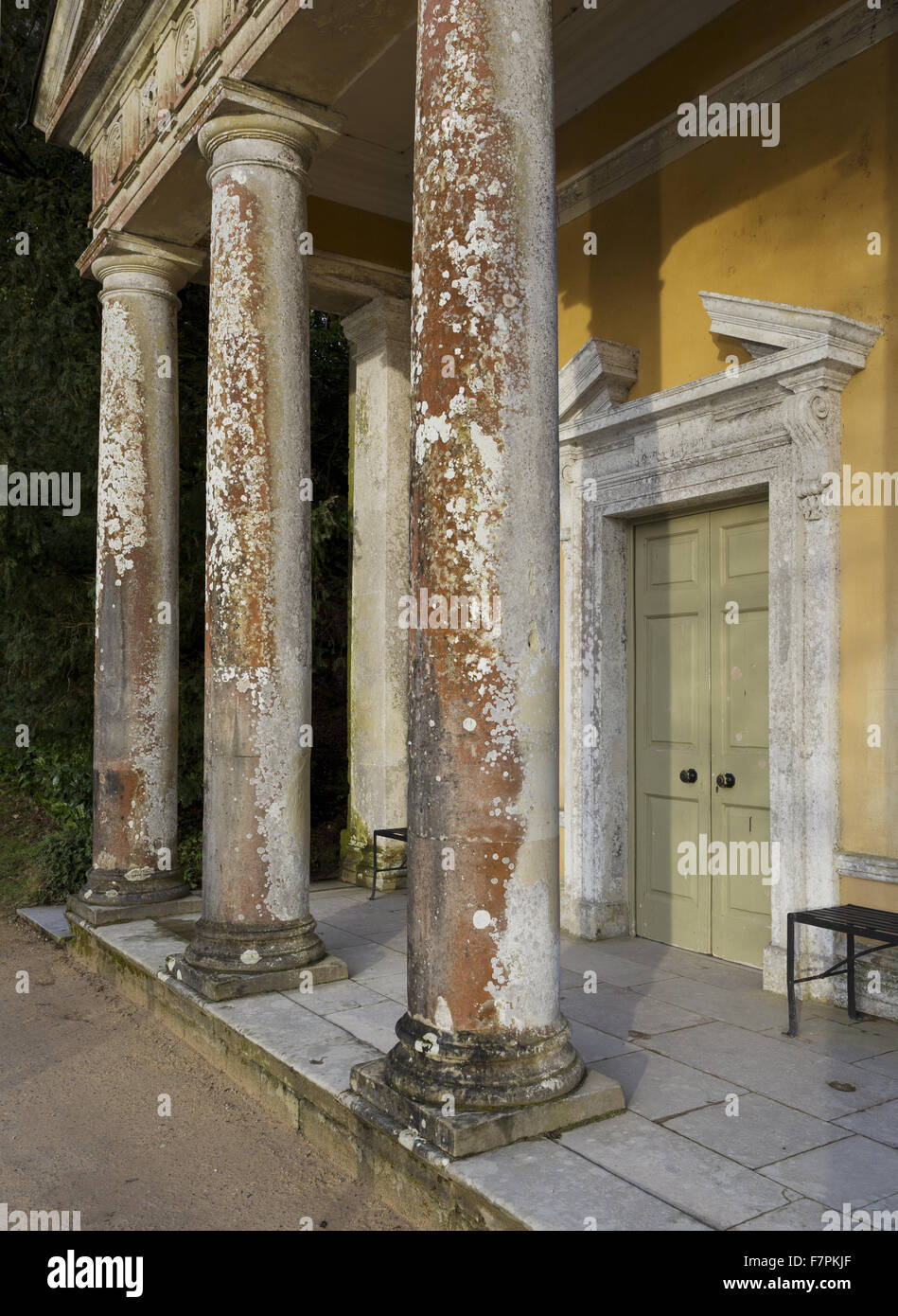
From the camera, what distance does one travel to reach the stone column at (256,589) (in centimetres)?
498

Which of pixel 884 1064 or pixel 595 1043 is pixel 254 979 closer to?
pixel 595 1043

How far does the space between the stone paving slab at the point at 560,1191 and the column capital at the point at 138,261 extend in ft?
20.1

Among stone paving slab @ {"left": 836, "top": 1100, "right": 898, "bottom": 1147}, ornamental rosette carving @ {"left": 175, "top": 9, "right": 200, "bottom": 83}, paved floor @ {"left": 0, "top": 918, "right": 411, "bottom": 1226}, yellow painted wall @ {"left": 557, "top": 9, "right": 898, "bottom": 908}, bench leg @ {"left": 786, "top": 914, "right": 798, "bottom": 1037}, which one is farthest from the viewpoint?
ornamental rosette carving @ {"left": 175, "top": 9, "right": 200, "bottom": 83}

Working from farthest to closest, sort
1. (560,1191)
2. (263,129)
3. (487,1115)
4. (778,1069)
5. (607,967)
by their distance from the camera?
(607,967), (263,129), (778,1069), (487,1115), (560,1191)

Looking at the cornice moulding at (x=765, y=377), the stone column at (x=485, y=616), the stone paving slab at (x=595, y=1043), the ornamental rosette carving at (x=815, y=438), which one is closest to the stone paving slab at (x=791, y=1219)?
the stone column at (x=485, y=616)

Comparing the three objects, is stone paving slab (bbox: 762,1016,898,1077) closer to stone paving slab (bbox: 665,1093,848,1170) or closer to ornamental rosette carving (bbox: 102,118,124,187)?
stone paving slab (bbox: 665,1093,848,1170)

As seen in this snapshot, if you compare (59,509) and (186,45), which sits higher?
(186,45)

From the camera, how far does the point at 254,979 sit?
486 cm

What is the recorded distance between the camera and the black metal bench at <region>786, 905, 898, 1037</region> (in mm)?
4105

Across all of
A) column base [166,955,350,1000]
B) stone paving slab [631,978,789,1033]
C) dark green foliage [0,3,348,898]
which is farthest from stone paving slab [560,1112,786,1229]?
dark green foliage [0,3,348,898]

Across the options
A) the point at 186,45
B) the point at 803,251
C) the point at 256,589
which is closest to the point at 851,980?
the point at 256,589

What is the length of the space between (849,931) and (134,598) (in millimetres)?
4976

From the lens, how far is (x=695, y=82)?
571 cm
